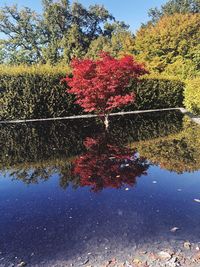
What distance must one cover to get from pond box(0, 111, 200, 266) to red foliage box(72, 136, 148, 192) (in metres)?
0.02

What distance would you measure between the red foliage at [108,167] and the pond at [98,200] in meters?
0.02

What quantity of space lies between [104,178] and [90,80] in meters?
6.92

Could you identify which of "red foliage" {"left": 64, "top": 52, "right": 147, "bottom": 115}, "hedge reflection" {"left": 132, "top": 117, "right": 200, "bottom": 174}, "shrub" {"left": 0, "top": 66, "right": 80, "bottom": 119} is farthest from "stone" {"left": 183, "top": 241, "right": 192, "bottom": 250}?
"shrub" {"left": 0, "top": 66, "right": 80, "bottom": 119}

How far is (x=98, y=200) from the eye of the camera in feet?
16.2

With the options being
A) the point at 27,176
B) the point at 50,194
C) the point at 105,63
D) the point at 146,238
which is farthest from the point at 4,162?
the point at 105,63

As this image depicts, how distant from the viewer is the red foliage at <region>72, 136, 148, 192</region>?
5.82m

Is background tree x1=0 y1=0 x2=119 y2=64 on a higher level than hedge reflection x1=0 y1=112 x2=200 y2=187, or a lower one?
higher

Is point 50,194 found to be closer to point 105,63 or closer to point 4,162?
point 4,162

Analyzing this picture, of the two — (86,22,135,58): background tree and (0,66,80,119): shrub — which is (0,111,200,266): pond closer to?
(0,66,80,119): shrub

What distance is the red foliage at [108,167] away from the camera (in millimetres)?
5816

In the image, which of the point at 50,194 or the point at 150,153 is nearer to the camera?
the point at 50,194

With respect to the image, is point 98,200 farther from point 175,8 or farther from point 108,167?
point 175,8

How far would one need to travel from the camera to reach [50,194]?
5387 mm

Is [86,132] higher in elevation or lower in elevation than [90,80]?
lower
